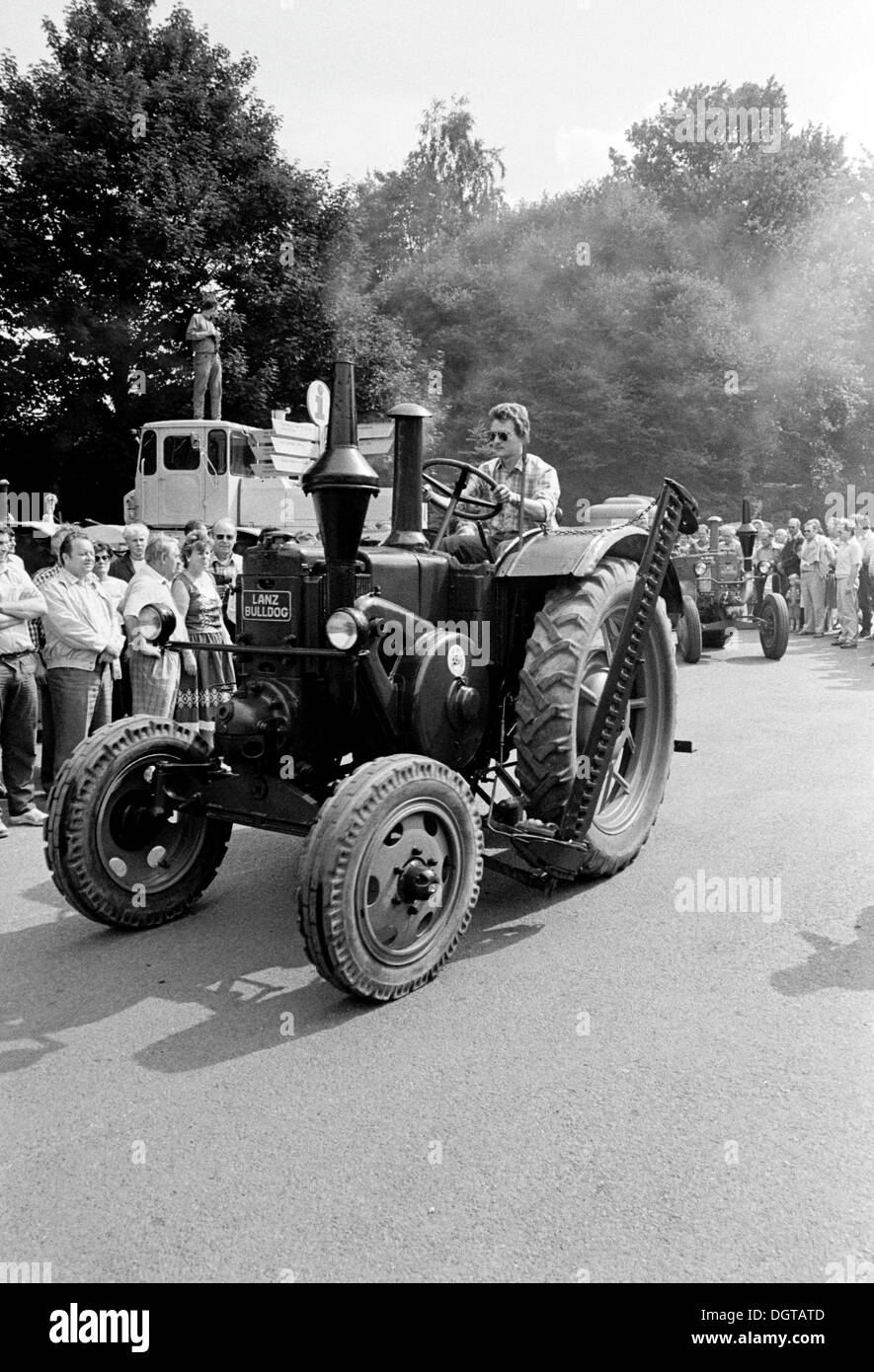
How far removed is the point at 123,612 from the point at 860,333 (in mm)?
36645

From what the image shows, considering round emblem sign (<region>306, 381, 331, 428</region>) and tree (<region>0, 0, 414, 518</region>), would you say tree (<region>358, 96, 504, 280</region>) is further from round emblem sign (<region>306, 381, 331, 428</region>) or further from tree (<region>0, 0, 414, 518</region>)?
round emblem sign (<region>306, 381, 331, 428</region>)

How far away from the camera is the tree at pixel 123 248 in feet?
80.0

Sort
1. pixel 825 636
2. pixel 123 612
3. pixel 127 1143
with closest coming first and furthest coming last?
1. pixel 127 1143
2. pixel 123 612
3. pixel 825 636

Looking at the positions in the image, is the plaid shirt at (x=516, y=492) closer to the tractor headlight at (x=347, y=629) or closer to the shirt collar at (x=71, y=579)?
the tractor headlight at (x=347, y=629)

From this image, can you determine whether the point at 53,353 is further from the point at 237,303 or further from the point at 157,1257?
the point at 157,1257

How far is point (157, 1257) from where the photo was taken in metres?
2.37

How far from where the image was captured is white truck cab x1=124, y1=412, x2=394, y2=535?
16203 mm

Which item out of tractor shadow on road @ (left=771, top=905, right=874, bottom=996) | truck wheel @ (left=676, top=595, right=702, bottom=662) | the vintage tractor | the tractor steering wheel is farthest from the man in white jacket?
truck wheel @ (left=676, top=595, right=702, bottom=662)

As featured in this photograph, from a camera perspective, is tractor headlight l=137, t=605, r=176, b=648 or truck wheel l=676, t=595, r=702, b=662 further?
truck wheel l=676, t=595, r=702, b=662

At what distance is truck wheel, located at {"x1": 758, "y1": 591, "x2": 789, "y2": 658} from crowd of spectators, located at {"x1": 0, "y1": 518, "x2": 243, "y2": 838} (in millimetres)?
9073
